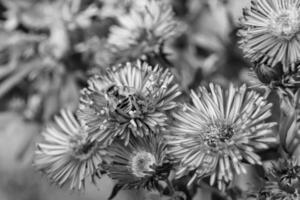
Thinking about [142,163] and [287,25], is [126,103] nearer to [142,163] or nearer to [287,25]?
[142,163]

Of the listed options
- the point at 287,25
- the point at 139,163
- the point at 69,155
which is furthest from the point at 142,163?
the point at 287,25

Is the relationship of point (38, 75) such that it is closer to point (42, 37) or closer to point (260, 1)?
point (42, 37)

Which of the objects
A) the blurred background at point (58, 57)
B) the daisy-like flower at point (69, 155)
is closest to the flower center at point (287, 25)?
the daisy-like flower at point (69, 155)

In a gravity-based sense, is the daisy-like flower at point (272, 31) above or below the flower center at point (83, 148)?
above

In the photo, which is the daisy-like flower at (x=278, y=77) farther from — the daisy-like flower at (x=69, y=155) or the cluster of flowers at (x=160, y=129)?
the daisy-like flower at (x=69, y=155)

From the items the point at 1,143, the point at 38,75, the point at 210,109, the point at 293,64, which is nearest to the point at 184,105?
the point at 210,109

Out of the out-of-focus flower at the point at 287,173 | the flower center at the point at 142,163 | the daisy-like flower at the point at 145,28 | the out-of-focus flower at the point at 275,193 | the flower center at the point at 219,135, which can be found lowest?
the out-of-focus flower at the point at 275,193
